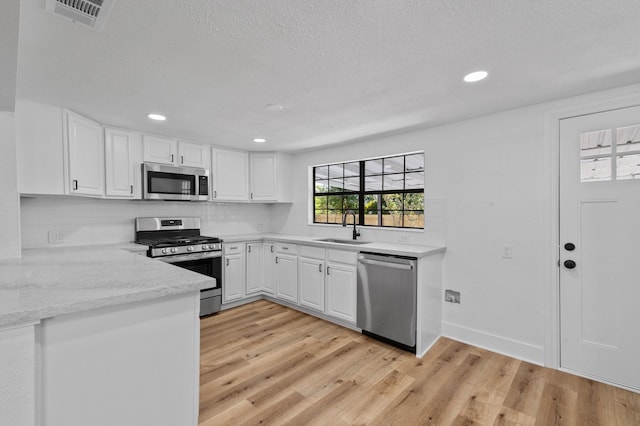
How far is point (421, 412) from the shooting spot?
1.91 meters

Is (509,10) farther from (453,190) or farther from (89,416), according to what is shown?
(89,416)

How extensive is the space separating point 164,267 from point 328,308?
2149mm

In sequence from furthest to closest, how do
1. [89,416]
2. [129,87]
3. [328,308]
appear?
1. [328,308]
2. [129,87]
3. [89,416]

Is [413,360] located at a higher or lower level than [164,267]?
lower

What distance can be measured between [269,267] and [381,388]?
242 cm

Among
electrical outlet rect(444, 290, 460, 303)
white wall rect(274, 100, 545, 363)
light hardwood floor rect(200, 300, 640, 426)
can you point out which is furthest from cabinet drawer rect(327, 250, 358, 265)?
electrical outlet rect(444, 290, 460, 303)

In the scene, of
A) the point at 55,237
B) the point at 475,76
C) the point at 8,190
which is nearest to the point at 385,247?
the point at 475,76

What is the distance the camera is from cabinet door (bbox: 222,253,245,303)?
382cm

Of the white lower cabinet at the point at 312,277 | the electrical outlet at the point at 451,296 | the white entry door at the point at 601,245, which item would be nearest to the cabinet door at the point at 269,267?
the white lower cabinet at the point at 312,277

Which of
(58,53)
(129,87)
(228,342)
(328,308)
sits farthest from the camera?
(328,308)

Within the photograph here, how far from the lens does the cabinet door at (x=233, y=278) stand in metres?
3.82

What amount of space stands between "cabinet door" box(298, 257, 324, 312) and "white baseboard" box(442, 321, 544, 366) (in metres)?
1.39

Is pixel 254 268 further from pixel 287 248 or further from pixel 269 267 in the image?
pixel 287 248

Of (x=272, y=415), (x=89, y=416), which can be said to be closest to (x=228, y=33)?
(x=89, y=416)
